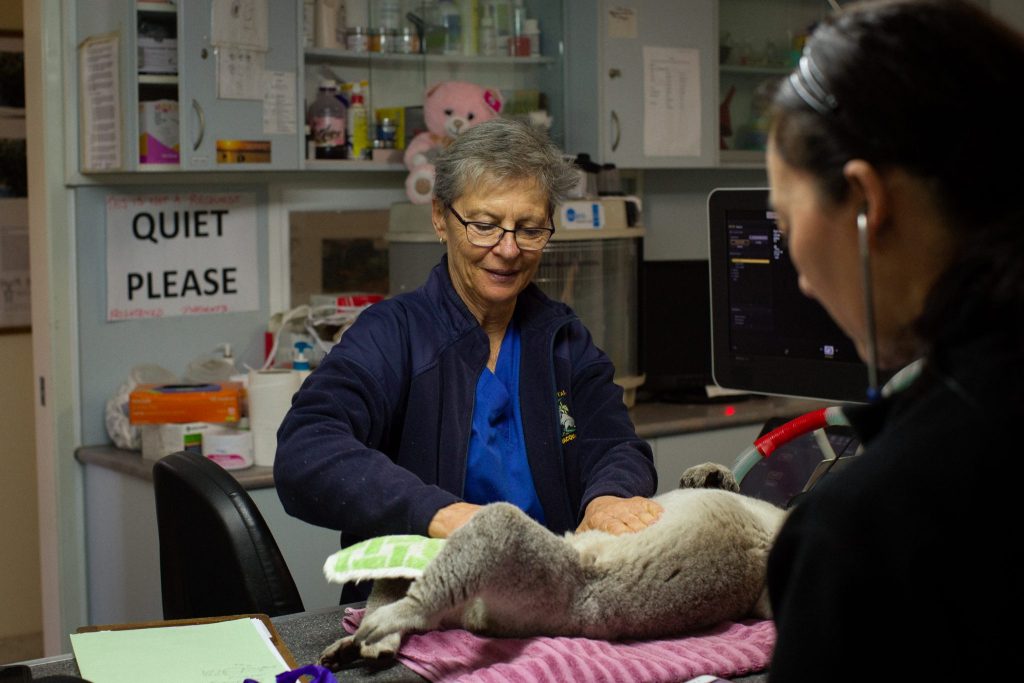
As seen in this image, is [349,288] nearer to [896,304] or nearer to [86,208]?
[86,208]

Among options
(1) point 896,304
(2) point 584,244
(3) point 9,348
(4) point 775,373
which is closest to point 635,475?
(4) point 775,373

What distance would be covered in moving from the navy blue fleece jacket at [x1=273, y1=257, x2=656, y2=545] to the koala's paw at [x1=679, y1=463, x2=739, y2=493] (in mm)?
107

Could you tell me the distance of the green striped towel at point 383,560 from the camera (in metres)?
1.31

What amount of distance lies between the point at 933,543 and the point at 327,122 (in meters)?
2.74

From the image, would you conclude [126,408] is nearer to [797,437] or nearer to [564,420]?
[564,420]

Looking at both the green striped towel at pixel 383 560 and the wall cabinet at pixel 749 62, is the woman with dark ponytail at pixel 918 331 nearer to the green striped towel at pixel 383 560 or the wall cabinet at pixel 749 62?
the green striped towel at pixel 383 560

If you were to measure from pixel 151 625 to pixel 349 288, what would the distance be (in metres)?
2.01

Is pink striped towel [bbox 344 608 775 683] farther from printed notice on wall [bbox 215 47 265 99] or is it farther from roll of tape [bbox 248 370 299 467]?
printed notice on wall [bbox 215 47 265 99]

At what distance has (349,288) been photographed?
3426 millimetres

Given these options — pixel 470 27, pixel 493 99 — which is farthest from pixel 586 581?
pixel 470 27

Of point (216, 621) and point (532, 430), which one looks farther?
point (532, 430)

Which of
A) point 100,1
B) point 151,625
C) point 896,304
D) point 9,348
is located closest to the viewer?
point 896,304

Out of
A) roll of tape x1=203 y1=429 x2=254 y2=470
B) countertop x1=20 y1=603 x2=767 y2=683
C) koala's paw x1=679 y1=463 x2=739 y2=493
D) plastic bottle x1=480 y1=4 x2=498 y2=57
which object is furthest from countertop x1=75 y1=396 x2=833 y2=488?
koala's paw x1=679 y1=463 x2=739 y2=493

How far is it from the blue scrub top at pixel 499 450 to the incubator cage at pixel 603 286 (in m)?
1.30
